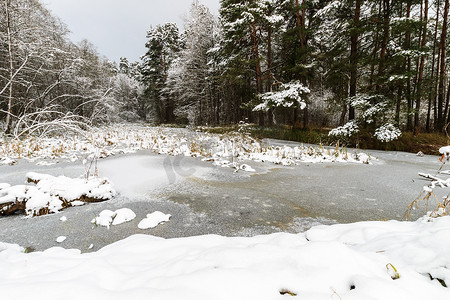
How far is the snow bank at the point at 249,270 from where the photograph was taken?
3.15 feet

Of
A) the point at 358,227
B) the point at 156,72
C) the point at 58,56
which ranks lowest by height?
the point at 358,227

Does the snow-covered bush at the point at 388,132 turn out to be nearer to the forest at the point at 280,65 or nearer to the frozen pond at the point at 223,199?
the forest at the point at 280,65

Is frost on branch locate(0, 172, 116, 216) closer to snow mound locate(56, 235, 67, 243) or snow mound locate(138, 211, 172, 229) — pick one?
snow mound locate(56, 235, 67, 243)

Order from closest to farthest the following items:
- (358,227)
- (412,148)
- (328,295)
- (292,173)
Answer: (328,295) < (358,227) < (292,173) < (412,148)

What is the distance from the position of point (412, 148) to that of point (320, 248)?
974 cm

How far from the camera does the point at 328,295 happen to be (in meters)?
0.94

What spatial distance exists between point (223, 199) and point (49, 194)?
2.51 meters

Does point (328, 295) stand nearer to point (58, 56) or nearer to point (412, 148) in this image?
point (412, 148)

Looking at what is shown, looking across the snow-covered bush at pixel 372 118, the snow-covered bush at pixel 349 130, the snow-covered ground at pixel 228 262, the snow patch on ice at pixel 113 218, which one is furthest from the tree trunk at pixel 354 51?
the snow patch on ice at pixel 113 218

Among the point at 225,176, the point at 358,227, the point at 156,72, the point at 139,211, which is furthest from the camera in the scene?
the point at 156,72

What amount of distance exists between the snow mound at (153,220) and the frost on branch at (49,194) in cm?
109

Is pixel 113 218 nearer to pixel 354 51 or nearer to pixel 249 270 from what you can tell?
pixel 249 270

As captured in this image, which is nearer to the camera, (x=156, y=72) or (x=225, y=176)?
(x=225, y=176)

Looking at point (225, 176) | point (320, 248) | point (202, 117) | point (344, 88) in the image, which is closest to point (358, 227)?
point (320, 248)
